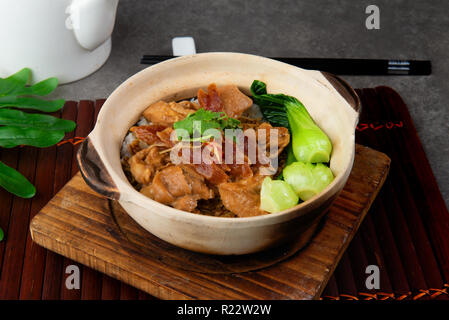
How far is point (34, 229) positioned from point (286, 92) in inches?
42.3

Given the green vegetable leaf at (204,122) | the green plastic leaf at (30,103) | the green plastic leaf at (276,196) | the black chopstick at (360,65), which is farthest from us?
the black chopstick at (360,65)

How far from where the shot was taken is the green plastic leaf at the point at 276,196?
175 cm

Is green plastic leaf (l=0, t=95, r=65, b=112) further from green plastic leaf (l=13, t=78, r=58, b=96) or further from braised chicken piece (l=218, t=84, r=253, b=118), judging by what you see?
braised chicken piece (l=218, t=84, r=253, b=118)

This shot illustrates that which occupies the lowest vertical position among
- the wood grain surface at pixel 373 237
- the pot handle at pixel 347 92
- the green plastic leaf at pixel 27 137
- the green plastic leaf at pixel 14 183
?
the wood grain surface at pixel 373 237

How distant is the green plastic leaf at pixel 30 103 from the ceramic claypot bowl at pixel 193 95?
56cm

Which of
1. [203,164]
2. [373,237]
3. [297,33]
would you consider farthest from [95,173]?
[297,33]

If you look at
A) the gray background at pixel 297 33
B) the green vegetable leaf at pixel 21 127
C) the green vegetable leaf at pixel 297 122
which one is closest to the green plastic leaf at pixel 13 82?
the green vegetable leaf at pixel 21 127

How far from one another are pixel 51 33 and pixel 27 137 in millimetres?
649

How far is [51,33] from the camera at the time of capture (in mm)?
2617

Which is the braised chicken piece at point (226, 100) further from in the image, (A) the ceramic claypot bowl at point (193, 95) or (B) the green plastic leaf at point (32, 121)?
(B) the green plastic leaf at point (32, 121)

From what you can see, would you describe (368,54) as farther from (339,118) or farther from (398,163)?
(339,118)

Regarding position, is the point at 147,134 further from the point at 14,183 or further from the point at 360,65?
the point at 360,65

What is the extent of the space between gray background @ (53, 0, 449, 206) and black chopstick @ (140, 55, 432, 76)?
Answer: 0.09 m

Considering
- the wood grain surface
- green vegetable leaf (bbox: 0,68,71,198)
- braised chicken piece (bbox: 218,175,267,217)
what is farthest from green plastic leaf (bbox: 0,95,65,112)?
braised chicken piece (bbox: 218,175,267,217)
